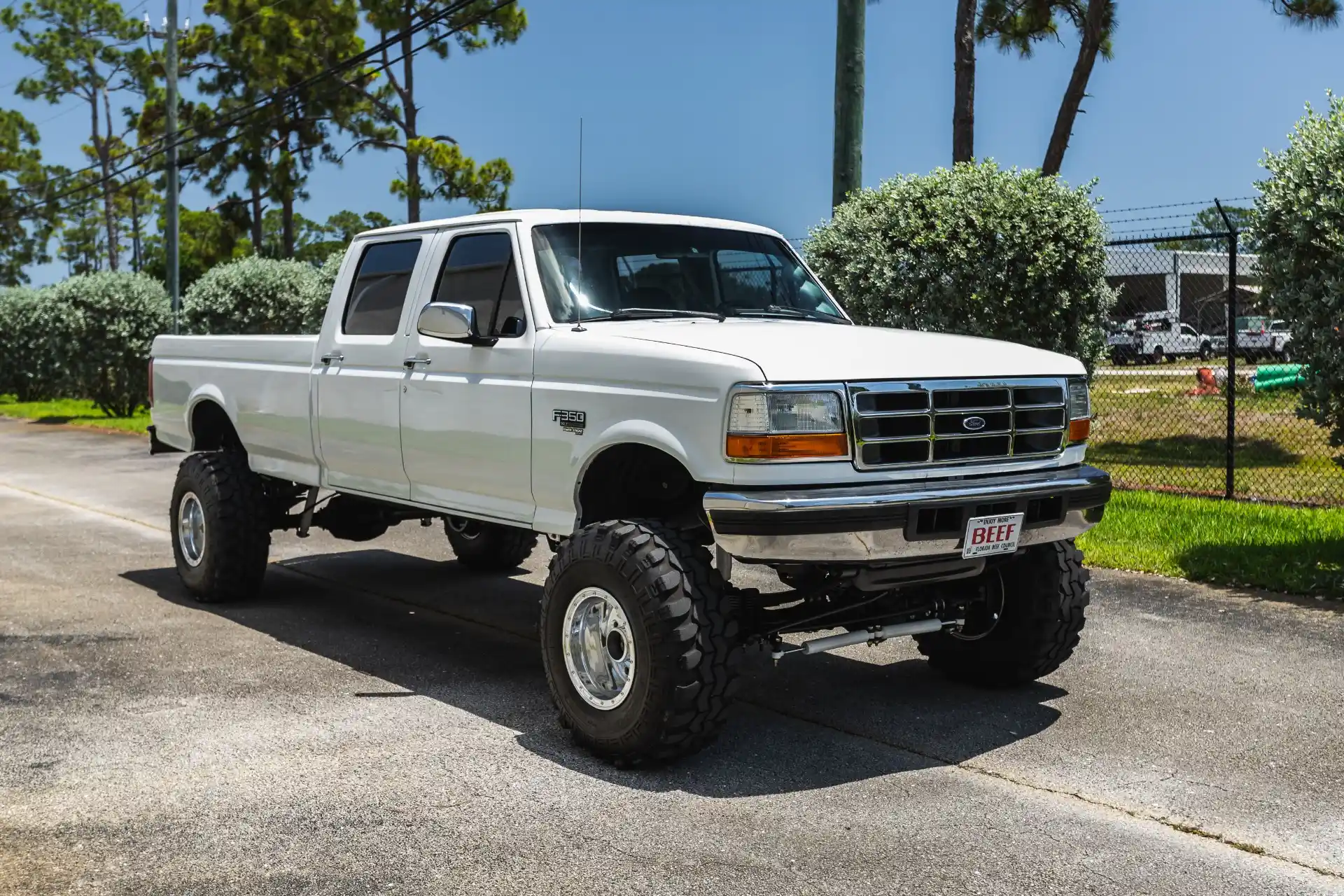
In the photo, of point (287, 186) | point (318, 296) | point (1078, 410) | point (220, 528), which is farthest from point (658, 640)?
point (287, 186)

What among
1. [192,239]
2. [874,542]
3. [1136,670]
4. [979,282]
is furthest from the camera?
[192,239]

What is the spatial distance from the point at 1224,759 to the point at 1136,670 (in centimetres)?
138

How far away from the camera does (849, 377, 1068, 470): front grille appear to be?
536 cm

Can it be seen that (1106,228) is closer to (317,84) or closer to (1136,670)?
(1136,670)

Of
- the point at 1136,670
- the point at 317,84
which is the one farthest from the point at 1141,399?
the point at 317,84

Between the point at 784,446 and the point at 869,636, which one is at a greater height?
the point at 784,446

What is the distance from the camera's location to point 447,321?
6.23m

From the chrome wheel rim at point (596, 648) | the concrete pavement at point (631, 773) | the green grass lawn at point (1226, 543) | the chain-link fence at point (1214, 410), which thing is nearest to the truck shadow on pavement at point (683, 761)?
the concrete pavement at point (631, 773)

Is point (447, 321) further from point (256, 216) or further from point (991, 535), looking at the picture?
point (256, 216)

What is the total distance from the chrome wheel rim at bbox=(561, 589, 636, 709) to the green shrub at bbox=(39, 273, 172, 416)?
76.9ft

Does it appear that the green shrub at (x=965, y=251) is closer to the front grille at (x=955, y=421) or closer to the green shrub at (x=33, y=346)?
the front grille at (x=955, y=421)

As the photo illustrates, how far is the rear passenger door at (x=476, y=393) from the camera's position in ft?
20.7

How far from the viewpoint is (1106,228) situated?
1431 cm

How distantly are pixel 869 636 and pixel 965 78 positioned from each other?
16.8 metres
